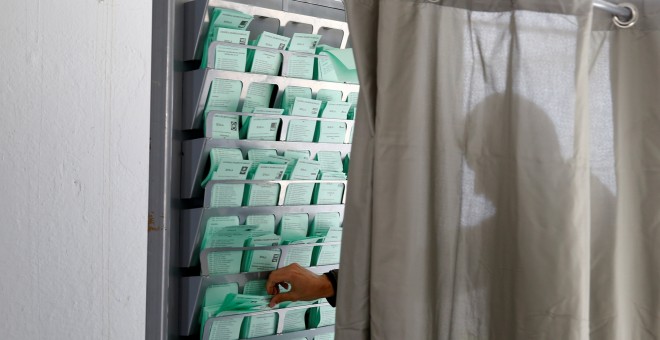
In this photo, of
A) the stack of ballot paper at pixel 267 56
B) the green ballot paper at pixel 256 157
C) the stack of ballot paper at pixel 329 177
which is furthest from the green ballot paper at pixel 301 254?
the stack of ballot paper at pixel 267 56

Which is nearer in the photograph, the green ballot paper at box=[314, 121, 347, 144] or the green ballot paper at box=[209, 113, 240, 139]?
the green ballot paper at box=[209, 113, 240, 139]

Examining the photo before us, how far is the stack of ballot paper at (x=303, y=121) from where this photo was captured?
175 cm

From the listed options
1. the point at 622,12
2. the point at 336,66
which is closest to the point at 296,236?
the point at 336,66

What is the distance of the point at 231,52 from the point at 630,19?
823 mm

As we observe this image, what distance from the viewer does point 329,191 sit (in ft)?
6.06

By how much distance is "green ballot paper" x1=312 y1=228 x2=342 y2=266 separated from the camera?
184 cm

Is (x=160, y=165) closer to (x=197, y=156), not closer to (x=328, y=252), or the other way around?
(x=197, y=156)

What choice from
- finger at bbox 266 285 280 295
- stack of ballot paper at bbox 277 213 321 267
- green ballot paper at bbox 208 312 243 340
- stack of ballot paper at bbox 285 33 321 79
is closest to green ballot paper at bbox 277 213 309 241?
stack of ballot paper at bbox 277 213 321 267

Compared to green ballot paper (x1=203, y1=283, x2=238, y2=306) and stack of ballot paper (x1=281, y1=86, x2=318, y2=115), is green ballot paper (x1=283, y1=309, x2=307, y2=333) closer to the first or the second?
green ballot paper (x1=203, y1=283, x2=238, y2=306)

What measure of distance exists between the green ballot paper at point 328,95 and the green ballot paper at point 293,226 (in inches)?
11.4

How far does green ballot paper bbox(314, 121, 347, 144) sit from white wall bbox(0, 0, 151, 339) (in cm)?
47

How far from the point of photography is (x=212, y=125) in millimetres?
1631

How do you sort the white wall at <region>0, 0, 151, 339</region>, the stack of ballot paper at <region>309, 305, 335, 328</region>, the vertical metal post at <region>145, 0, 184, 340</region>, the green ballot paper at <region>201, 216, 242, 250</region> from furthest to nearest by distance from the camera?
1. the stack of ballot paper at <region>309, 305, 335, 328</region>
2. the green ballot paper at <region>201, 216, 242, 250</region>
3. the vertical metal post at <region>145, 0, 184, 340</region>
4. the white wall at <region>0, 0, 151, 339</region>

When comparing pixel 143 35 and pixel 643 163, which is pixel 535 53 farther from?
pixel 143 35
